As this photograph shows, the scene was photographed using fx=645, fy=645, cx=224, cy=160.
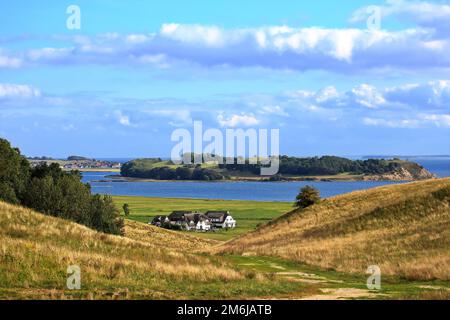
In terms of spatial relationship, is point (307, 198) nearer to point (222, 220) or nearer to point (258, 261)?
point (258, 261)

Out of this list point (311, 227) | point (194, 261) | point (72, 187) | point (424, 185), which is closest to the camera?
point (194, 261)

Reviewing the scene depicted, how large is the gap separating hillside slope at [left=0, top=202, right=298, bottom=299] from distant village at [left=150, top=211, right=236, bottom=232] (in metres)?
95.4

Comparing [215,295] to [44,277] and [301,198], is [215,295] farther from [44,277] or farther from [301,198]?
[301,198]

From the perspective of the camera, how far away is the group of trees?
6625 cm

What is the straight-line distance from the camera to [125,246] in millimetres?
33281

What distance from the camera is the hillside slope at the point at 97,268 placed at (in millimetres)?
21516

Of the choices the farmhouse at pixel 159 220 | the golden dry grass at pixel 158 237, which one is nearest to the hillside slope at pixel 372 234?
the golden dry grass at pixel 158 237

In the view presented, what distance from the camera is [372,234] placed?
50.9 m

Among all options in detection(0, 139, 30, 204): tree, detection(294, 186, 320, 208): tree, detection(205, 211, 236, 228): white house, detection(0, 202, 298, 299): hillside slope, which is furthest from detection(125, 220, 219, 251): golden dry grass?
detection(0, 202, 298, 299): hillside slope

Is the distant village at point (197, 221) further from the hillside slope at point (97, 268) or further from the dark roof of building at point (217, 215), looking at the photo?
the hillside slope at point (97, 268)

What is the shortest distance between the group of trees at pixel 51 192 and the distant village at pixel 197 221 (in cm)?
5229

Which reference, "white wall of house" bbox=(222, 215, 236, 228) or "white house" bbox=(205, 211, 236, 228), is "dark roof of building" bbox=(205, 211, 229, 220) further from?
"white wall of house" bbox=(222, 215, 236, 228)
